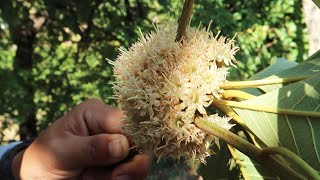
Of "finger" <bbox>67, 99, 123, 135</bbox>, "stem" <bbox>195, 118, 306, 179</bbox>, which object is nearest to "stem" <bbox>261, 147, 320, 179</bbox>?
"stem" <bbox>195, 118, 306, 179</bbox>

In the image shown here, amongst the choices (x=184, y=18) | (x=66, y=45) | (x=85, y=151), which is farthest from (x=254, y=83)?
(x=66, y=45)

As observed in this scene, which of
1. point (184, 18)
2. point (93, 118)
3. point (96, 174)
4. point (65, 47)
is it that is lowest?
point (96, 174)

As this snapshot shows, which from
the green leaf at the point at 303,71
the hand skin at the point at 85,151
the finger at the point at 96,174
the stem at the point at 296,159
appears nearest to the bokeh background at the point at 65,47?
the hand skin at the point at 85,151

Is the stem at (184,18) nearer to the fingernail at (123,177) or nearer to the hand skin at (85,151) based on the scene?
the hand skin at (85,151)

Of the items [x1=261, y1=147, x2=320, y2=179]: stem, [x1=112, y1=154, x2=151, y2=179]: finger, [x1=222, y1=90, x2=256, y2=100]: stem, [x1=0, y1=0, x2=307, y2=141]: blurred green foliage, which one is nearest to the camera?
[x1=261, y1=147, x2=320, y2=179]: stem

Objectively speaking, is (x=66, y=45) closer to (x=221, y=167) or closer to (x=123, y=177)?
(x=123, y=177)

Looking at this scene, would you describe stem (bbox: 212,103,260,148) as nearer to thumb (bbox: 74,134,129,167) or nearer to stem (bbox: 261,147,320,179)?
stem (bbox: 261,147,320,179)
